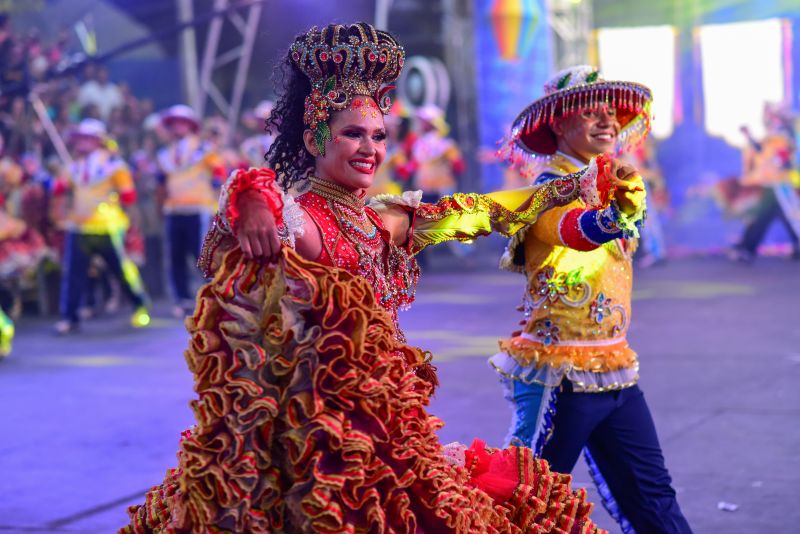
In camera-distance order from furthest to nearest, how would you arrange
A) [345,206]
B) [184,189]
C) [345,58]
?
[184,189]
[345,206]
[345,58]

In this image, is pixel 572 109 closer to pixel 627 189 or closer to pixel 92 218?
pixel 627 189

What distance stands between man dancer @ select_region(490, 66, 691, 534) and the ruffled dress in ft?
3.46

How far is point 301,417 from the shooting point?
8.44 feet

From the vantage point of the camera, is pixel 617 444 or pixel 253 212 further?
pixel 617 444

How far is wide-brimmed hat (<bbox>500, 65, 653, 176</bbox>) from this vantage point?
3908 millimetres

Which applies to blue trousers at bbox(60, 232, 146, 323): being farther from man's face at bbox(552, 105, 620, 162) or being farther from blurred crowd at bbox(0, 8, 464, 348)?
man's face at bbox(552, 105, 620, 162)

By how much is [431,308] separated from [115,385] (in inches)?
176

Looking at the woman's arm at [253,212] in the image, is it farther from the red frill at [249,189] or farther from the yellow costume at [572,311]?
the yellow costume at [572,311]

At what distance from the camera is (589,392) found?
12.3ft

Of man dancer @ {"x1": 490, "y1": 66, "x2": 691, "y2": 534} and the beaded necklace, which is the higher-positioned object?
the beaded necklace

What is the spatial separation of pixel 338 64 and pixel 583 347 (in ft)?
4.55

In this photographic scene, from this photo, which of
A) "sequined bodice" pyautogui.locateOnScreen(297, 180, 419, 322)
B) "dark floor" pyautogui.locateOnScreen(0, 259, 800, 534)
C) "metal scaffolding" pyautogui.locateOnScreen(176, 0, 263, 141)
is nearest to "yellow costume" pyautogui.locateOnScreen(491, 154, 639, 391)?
"sequined bodice" pyautogui.locateOnScreen(297, 180, 419, 322)

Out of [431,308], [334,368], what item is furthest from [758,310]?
[334,368]

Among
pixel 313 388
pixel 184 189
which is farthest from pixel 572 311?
pixel 184 189
